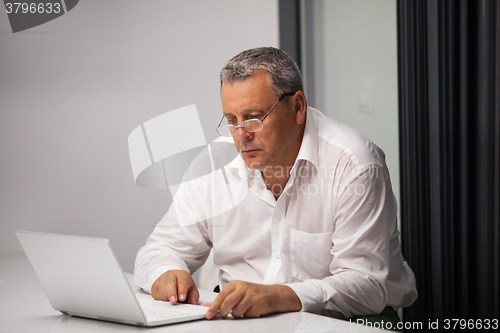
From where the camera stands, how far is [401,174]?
1.63m

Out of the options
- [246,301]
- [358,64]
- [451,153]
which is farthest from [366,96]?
[246,301]

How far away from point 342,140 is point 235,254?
1.42 ft

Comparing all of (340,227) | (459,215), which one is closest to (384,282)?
(340,227)

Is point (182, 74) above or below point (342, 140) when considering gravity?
above

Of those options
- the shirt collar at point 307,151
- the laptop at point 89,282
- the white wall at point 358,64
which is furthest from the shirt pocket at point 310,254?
the white wall at point 358,64

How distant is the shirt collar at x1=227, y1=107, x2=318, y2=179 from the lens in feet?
4.14

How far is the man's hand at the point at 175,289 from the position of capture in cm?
97

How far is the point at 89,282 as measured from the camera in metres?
0.80

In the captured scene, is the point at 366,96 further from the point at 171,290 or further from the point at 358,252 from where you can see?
the point at 171,290

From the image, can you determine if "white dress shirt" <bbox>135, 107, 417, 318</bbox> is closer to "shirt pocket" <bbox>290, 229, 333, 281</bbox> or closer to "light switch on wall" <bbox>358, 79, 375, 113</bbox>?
"shirt pocket" <bbox>290, 229, 333, 281</bbox>

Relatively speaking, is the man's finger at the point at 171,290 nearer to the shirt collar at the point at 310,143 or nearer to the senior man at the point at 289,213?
the senior man at the point at 289,213

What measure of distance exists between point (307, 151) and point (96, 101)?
105 centimetres

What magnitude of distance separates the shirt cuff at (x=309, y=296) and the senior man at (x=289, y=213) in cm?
2

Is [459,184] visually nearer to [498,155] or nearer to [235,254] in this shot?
[498,155]
